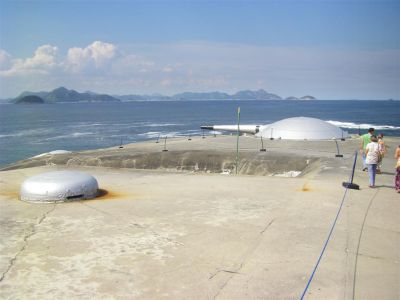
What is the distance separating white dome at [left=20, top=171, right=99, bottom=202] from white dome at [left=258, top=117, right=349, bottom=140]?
25.6 metres

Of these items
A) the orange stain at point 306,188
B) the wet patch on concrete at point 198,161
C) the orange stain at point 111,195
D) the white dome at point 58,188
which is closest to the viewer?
the white dome at point 58,188

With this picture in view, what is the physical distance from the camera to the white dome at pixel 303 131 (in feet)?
112

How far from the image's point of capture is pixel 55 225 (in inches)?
328

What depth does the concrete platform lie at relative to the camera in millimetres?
5641

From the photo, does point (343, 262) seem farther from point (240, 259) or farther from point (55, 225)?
point (55, 225)

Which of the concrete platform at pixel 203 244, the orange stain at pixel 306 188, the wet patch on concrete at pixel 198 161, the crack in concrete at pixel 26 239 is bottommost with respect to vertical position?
the wet patch on concrete at pixel 198 161

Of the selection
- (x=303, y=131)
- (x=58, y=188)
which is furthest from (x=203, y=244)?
(x=303, y=131)

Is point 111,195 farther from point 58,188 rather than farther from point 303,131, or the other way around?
point 303,131

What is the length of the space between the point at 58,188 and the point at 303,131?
89.8 ft

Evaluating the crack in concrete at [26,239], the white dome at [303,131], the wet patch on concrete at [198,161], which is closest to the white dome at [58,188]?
the crack in concrete at [26,239]

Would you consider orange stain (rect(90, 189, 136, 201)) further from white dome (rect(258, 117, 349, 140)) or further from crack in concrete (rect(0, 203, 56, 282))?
white dome (rect(258, 117, 349, 140))

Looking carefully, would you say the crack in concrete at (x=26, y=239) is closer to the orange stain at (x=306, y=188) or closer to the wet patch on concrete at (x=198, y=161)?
the orange stain at (x=306, y=188)

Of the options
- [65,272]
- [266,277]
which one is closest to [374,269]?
[266,277]

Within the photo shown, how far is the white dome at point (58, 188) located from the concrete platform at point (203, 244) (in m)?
0.30
